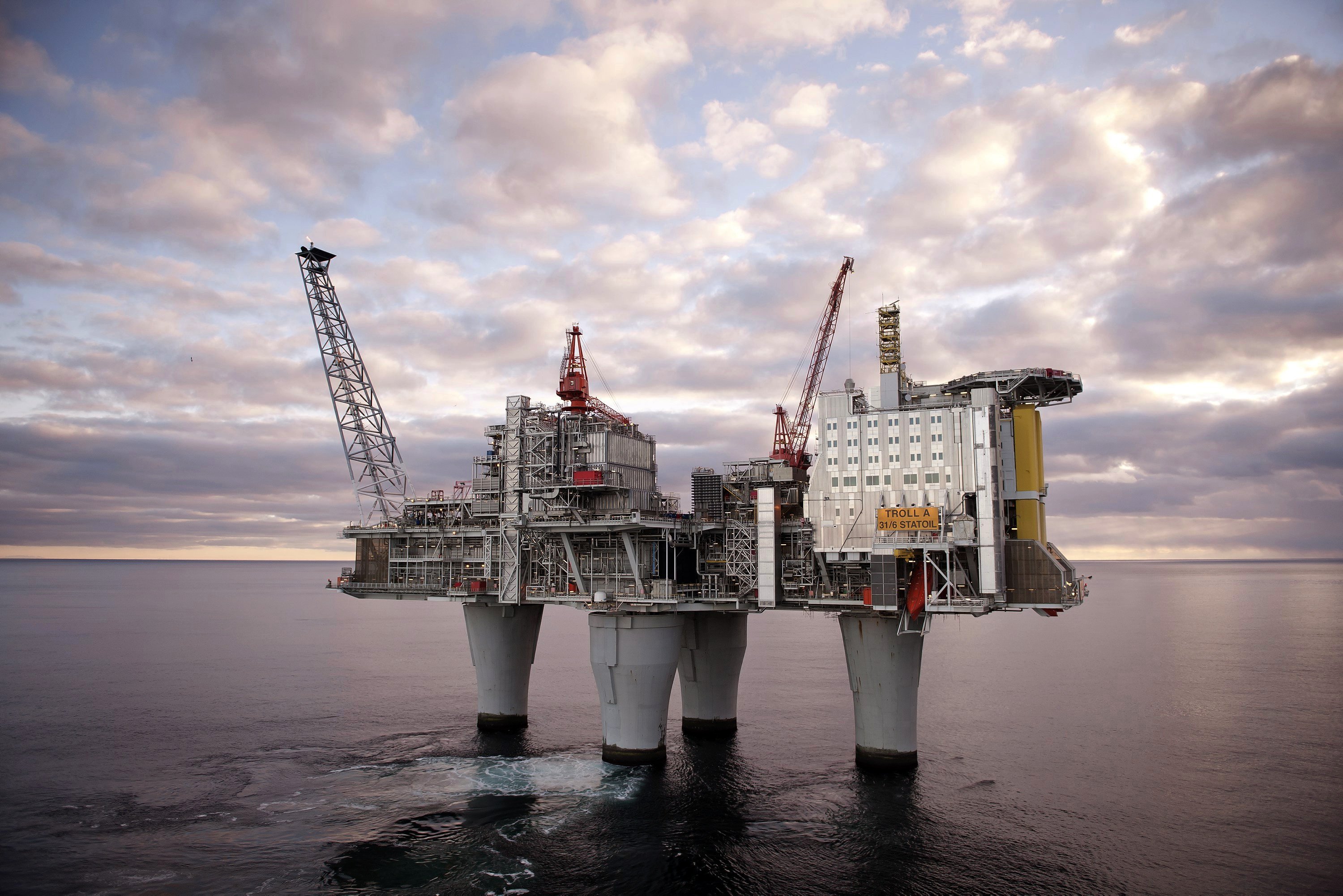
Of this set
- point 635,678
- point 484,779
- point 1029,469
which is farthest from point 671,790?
Result: point 1029,469

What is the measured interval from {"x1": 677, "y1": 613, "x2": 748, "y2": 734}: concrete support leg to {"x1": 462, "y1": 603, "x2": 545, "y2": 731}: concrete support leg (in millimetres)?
9879

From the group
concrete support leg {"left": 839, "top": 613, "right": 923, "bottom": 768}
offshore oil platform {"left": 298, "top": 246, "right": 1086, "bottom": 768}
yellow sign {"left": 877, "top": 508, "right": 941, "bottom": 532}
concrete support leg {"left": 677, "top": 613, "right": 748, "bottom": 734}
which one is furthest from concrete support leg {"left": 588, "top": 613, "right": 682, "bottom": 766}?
yellow sign {"left": 877, "top": 508, "right": 941, "bottom": 532}

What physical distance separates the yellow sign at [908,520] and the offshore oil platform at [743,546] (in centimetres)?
9

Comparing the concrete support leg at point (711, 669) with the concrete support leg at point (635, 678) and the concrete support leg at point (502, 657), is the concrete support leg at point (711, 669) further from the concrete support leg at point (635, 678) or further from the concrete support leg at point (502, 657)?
the concrete support leg at point (502, 657)

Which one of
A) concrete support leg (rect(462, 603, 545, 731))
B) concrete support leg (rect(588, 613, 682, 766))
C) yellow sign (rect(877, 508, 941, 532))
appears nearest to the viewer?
yellow sign (rect(877, 508, 941, 532))

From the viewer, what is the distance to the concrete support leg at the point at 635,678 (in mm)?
43688

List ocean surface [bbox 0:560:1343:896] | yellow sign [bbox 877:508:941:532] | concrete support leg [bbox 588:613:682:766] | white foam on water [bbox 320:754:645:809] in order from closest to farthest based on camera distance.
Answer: ocean surface [bbox 0:560:1343:896]
yellow sign [bbox 877:508:941:532]
white foam on water [bbox 320:754:645:809]
concrete support leg [bbox 588:613:682:766]

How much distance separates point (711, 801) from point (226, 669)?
67.4 m

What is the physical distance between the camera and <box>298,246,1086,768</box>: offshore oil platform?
3928 cm

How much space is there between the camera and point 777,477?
151 ft

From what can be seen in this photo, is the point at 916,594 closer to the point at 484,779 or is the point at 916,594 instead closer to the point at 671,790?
the point at 671,790

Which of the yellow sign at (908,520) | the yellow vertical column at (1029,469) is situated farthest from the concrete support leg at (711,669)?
the yellow vertical column at (1029,469)

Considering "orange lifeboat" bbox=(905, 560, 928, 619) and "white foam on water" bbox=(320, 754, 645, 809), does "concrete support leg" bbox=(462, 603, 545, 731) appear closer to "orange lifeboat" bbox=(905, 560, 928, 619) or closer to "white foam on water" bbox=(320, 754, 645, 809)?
"white foam on water" bbox=(320, 754, 645, 809)

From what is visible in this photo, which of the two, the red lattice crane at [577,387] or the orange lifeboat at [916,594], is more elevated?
the red lattice crane at [577,387]
